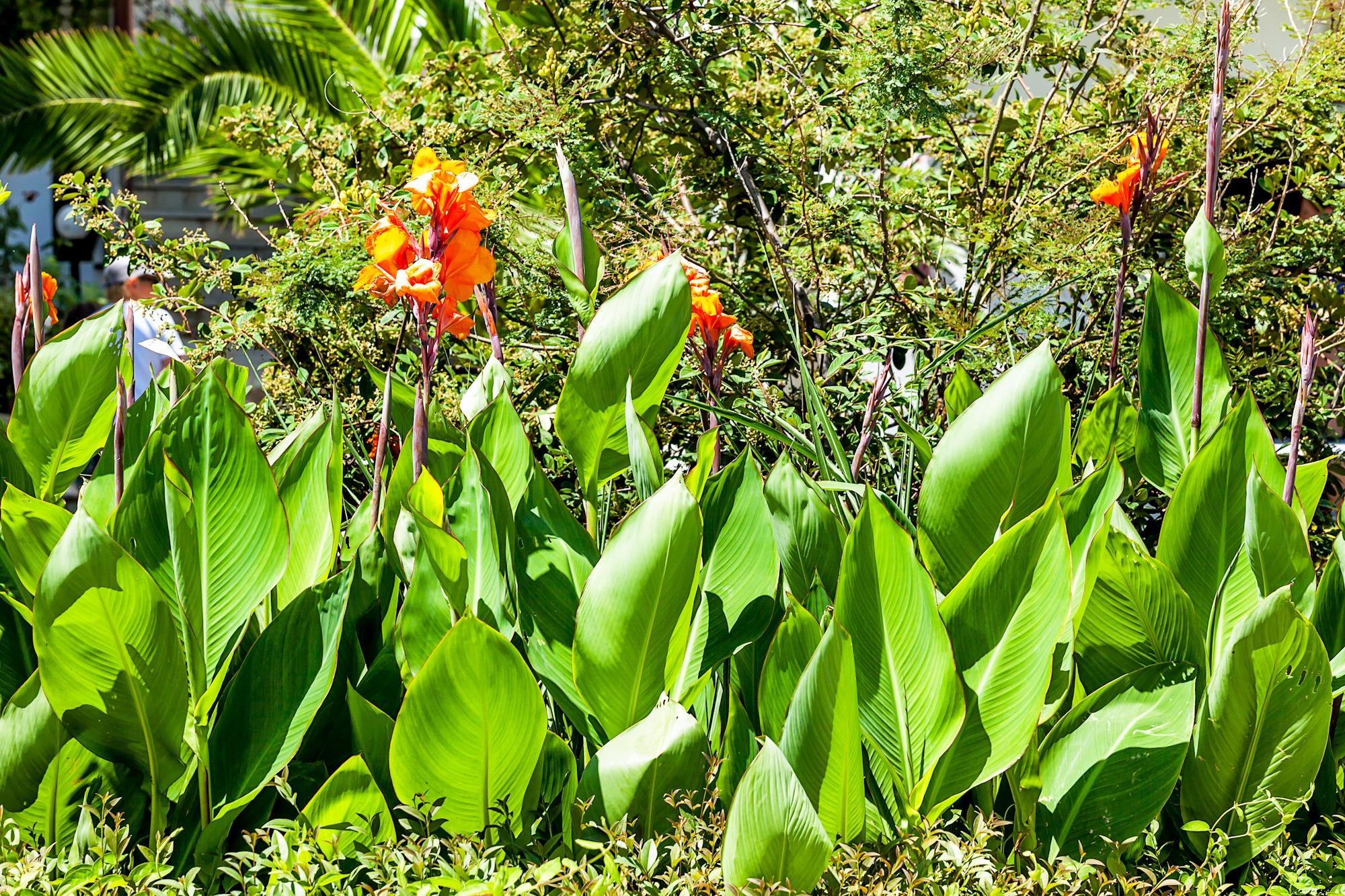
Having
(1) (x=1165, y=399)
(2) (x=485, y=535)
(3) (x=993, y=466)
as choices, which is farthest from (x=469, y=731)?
(1) (x=1165, y=399)

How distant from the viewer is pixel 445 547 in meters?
1.21

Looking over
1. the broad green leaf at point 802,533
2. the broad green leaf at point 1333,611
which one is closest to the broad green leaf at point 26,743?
the broad green leaf at point 802,533

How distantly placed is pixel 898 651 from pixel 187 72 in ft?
25.0

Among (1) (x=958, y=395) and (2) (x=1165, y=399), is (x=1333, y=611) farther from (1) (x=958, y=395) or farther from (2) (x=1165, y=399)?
(1) (x=958, y=395)

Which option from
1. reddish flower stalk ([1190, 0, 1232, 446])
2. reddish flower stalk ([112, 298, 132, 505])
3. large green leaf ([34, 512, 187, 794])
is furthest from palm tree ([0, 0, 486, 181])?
large green leaf ([34, 512, 187, 794])

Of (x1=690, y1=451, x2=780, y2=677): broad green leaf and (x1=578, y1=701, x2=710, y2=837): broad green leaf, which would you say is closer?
(x1=578, y1=701, x2=710, y2=837): broad green leaf

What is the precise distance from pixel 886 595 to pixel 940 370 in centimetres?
123

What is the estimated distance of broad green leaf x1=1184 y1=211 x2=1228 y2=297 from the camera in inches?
59.1

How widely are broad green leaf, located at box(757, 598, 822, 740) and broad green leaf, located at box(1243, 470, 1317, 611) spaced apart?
521 millimetres

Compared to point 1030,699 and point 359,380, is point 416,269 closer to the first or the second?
point 1030,699

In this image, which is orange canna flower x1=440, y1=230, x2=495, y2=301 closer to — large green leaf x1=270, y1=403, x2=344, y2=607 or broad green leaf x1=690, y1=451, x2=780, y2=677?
large green leaf x1=270, y1=403, x2=344, y2=607

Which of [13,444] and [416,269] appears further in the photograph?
[13,444]

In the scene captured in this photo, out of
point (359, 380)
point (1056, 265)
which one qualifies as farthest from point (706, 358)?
point (359, 380)

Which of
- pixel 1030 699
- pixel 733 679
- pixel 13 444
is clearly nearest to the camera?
pixel 1030 699
